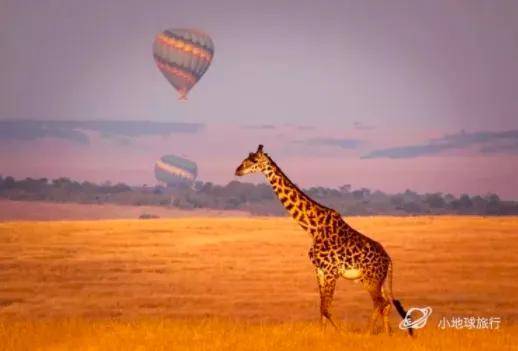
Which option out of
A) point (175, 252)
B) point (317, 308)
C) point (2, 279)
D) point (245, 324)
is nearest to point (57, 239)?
point (175, 252)

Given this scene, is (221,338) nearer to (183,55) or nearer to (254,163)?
(254,163)

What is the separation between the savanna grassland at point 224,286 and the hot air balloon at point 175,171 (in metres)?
10.7

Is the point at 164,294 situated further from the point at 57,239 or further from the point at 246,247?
the point at 57,239

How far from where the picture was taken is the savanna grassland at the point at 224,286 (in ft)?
40.7

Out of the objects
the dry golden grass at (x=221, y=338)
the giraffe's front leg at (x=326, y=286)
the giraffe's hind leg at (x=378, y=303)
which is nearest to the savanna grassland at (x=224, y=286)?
the dry golden grass at (x=221, y=338)

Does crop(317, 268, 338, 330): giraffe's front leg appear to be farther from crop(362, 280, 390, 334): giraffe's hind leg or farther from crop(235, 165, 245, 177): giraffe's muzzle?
crop(235, 165, 245, 177): giraffe's muzzle

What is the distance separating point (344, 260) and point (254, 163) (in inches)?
69.5

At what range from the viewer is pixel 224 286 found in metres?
23.2

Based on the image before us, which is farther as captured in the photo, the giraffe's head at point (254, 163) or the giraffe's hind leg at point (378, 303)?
the giraffe's head at point (254, 163)

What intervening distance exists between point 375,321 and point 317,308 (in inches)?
275

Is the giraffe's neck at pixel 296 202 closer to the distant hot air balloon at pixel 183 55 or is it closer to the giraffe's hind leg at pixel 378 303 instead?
the giraffe's hind leg at pixel 378 303

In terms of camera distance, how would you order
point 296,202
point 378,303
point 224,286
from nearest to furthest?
point 378,303 → point 296,202 → point 224,286

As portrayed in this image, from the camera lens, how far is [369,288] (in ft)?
41.2

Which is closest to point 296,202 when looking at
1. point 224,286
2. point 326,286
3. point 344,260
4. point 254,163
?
point 254,163
